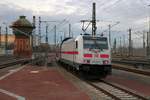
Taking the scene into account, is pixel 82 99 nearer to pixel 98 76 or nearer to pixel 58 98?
pixel 58 98

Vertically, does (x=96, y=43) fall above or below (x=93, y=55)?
above

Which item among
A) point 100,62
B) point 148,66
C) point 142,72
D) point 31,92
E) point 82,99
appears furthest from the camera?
point 148,66

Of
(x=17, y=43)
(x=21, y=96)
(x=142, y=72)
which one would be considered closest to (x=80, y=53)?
(x=142, y=72)

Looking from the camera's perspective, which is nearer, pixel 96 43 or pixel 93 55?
pixel 93 55

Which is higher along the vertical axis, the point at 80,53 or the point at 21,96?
the point at 80,53

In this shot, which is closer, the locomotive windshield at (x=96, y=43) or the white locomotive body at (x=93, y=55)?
the white locomotive body at (x=93, y=55)

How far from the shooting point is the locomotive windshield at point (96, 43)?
77.4 feet

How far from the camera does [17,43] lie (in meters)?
92.8

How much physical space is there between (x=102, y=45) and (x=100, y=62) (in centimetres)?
141

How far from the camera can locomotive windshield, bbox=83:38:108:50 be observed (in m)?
23.6

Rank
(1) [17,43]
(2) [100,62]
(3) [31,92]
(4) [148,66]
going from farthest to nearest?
(1) [17,43] < (4) [148,66] < (2) [100,62] < (3) [31,92]

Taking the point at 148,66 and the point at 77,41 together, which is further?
the point at 148,66

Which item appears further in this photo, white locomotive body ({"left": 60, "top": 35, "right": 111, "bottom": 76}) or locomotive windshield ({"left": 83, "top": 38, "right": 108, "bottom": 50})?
locomotive windshield ({"left": 83, "top": 38, "right": 108, "bottom": 50})

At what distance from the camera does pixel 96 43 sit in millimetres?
23797
